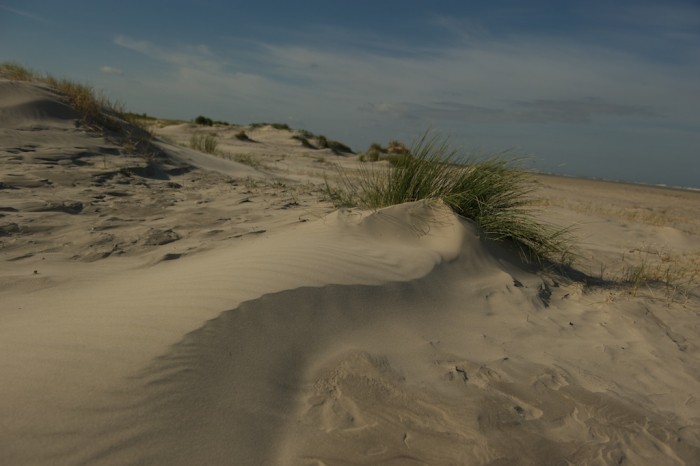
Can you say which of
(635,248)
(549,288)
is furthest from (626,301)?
(635,248)

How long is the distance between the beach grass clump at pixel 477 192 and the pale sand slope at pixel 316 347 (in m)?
0.21

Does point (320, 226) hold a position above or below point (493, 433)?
above

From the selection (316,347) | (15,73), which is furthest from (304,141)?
(316,347)

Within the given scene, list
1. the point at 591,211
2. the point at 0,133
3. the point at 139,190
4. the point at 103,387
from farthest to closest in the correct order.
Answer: the point at 591,211
the point at 0,133
the point at 139,190
the point at 103,387

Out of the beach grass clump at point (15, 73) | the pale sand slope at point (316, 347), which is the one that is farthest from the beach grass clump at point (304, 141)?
the pale sand slope at point (316, 347)

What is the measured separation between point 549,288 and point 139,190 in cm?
387

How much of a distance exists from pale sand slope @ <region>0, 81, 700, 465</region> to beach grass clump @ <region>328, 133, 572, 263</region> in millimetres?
210

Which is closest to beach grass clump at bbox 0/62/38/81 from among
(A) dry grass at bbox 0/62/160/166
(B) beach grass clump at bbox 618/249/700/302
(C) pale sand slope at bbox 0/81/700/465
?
(A) dry grass at bbox 0/62/160/166

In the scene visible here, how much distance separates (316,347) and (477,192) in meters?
2.32

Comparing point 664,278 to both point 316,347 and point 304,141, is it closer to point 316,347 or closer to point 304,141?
point 316,347

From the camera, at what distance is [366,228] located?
12.0 feet

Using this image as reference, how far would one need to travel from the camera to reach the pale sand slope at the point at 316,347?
163 centimetres

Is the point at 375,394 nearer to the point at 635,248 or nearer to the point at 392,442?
the point at 392,442

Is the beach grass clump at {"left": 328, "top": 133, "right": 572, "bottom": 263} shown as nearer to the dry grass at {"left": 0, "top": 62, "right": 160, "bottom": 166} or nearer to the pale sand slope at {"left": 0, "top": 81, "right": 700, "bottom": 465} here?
the pale sand slope at {"left": 0, "top": 81, "right": 700, "bottom": 465}
